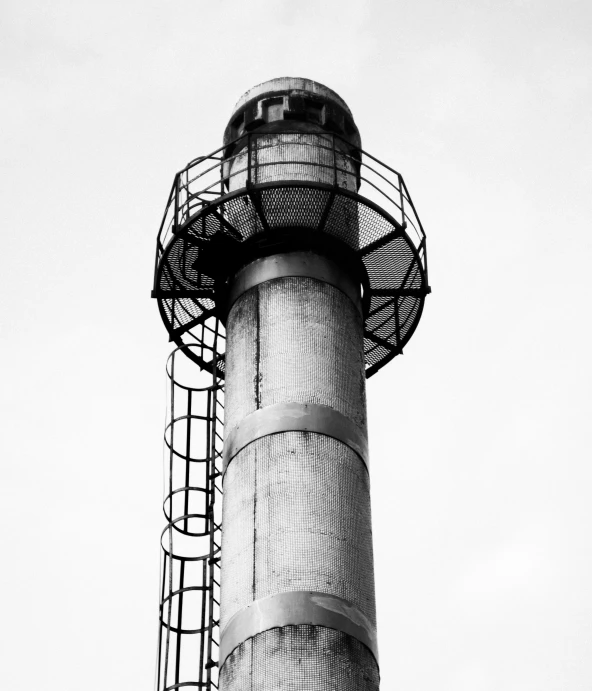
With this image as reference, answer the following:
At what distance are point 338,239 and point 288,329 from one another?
6.94 feet

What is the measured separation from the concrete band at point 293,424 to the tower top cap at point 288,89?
20.3 feet

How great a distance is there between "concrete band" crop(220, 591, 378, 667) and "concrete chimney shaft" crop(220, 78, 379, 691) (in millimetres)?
17

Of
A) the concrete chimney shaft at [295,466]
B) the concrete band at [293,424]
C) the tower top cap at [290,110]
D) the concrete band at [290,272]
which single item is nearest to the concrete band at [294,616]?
the concrete chimney shaft at [295,466]

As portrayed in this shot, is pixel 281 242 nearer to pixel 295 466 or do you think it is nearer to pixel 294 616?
pixel 295 466

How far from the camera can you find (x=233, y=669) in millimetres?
17031

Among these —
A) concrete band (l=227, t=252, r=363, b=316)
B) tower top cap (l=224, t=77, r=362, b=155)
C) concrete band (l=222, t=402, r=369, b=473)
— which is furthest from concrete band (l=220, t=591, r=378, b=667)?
tower top cap (l=224, t=77, r=362, b=155)

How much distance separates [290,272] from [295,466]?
339 centimetres

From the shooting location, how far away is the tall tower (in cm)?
1717

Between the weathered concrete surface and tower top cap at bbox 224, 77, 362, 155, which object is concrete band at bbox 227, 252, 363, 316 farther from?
tower top cap at bbox 224, 77, 362, 155

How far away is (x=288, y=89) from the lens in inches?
890

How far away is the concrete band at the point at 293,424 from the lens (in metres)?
18.7

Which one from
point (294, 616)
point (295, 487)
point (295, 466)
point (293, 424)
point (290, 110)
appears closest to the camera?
point (294, 616)

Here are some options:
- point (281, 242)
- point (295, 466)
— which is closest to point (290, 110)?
point (281, 242)

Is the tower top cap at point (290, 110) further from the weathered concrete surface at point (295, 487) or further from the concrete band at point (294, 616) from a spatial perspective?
the concrete band at point (294, 616)
